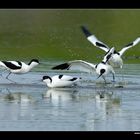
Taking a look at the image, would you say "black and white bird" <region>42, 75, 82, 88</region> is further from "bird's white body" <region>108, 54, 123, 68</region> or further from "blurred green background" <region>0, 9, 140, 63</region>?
A: "blurred green background" <region>0, 9, 140, 63</region>

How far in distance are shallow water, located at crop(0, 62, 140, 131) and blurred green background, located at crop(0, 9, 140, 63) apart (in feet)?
24.6

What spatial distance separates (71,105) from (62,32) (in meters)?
16.3

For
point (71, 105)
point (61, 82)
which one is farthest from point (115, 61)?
point (71, 105)

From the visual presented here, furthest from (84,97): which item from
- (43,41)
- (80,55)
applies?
(43,41)

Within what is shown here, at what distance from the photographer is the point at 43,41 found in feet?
107

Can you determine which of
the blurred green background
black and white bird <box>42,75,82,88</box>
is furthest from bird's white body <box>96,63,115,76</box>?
the blurred green background

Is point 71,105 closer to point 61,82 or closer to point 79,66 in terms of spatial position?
point 61,82

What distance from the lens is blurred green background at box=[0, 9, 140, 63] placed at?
101 ft

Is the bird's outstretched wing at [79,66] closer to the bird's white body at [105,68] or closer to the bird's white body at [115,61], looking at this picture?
the bird's white body at [105,68]

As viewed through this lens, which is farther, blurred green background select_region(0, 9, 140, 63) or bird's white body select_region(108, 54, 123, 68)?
blurred green background select_region(0, 9, 140, 63)

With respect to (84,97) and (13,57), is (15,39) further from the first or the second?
(84,97)

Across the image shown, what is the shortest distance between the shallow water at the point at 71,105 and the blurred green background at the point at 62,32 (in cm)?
751

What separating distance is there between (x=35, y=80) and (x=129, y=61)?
7192 millimetres

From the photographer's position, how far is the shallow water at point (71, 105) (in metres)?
14.5
